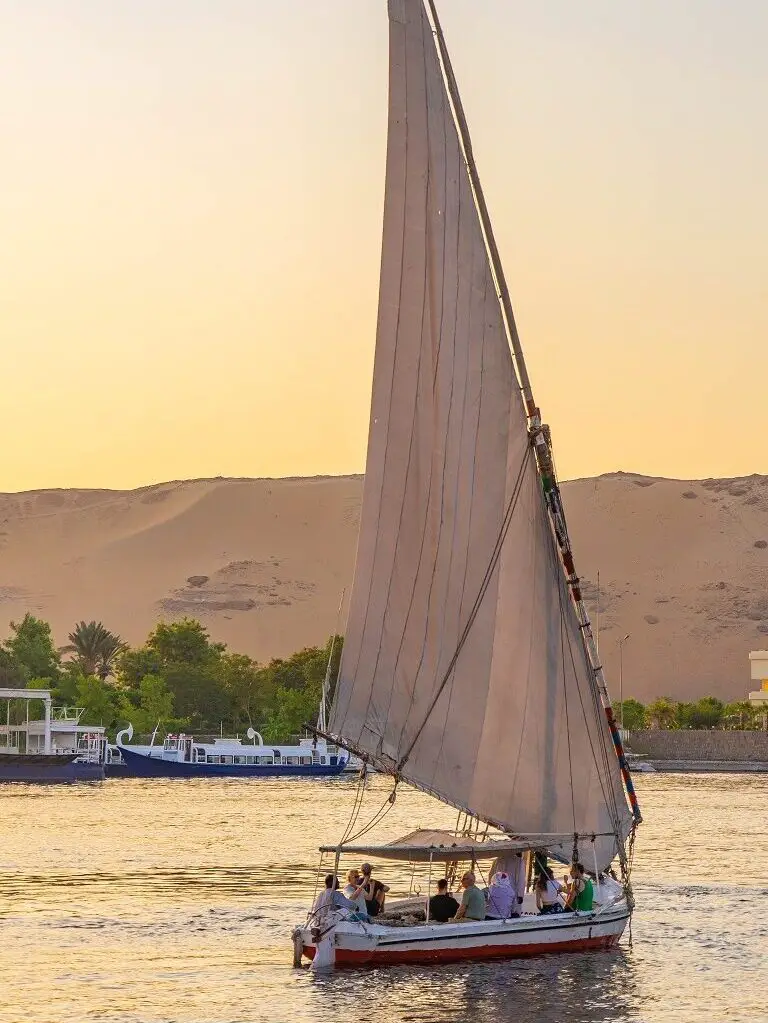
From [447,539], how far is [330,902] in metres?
6.28

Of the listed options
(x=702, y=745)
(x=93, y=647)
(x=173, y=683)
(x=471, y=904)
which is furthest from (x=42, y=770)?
(x=471, y=904)

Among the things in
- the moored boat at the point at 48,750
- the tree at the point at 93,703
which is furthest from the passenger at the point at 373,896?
the tree at the point at 93,703

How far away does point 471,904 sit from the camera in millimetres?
32500

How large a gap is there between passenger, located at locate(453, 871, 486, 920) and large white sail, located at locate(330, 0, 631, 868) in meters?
1.49

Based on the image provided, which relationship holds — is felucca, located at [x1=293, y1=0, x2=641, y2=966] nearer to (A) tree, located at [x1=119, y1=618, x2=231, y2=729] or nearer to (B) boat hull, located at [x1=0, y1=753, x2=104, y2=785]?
(B) boat hull, located at [x1=0, y1=753, x2=104, y2=785]

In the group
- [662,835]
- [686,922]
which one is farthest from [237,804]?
[686,922]

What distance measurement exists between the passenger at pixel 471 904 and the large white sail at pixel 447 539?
149cm

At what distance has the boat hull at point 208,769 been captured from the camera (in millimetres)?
135125

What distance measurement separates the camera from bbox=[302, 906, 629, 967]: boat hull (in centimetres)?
3167

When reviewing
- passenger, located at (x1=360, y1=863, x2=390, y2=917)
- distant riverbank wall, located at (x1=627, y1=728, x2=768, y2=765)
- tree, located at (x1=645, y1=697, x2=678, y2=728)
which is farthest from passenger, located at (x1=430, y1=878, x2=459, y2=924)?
tree, located at (x1=645, y1=697, x2=678, y2=728)

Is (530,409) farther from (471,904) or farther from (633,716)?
(633,716)

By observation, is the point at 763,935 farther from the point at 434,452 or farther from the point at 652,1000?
the point at 434,452

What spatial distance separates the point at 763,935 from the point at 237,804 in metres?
57.1

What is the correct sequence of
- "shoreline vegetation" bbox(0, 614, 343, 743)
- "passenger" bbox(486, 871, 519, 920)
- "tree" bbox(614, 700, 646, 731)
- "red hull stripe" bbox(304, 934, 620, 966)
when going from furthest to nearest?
"tree" bbox(614, 700, 646, 731) → "shoreline vegetation" bbox(0, 614, 343, 743) → "passenger" bbox(486, 871, 519, 920) → "red hull stripe" bbox(304, 934, 620, 966)
